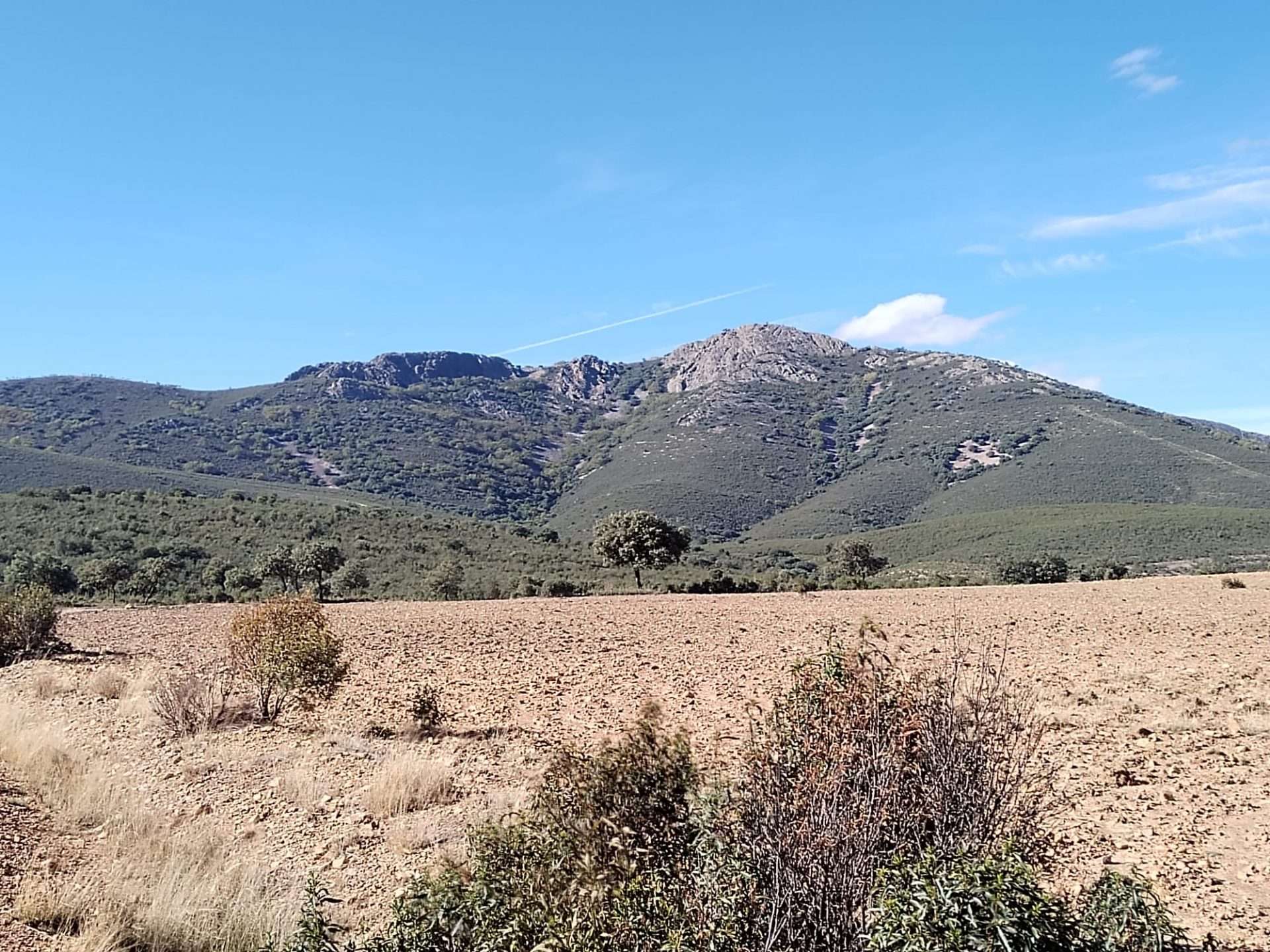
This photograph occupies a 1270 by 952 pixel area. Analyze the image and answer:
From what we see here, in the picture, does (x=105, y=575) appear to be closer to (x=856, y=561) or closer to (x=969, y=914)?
(x=969, y=914)

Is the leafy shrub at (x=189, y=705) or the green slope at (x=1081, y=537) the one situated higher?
the green slope at (x=1081, y=537)

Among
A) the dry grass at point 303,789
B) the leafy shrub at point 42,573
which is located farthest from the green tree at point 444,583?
the dry grass at point 303,789

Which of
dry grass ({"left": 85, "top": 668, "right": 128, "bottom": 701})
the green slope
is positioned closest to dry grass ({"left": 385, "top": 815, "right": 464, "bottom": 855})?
dry grass ({"left": 85, "top": 668, "right": 128, "bottom": 701})

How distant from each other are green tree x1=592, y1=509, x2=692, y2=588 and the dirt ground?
16.9 m

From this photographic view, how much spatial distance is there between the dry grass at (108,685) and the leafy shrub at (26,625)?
9.89 feet

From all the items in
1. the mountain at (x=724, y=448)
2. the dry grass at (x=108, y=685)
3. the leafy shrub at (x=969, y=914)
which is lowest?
the dry grass at (x=108, y=685)

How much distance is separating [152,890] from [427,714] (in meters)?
5.46

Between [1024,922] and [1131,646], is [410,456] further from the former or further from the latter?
[1024,922]

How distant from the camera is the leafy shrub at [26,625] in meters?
16.2

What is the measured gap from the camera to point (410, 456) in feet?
486

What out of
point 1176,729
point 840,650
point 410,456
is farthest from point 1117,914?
point 410,456

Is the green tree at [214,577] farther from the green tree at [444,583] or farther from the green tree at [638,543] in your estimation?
the green tree at [638,543]

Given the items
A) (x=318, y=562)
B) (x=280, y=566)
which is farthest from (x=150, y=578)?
(x=318, y=562)

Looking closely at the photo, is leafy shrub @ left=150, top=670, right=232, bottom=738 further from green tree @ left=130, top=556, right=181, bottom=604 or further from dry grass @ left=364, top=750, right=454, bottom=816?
green tree @ left=130, top=556, right=181, bottom=604
